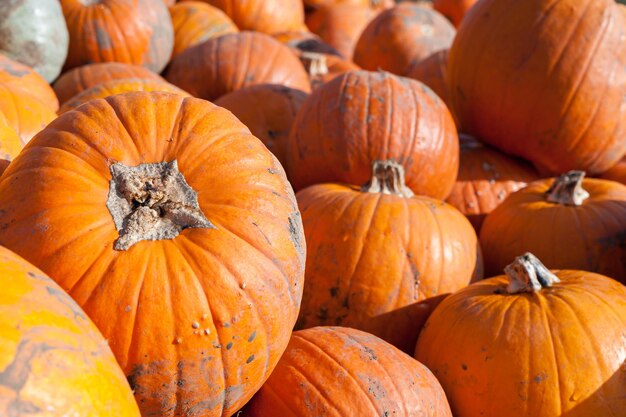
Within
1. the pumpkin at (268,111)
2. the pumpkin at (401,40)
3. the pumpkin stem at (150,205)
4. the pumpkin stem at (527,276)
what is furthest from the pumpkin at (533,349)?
the pumpkin at (401,40)

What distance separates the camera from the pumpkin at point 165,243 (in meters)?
1.63

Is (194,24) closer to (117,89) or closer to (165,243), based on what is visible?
(117,89)

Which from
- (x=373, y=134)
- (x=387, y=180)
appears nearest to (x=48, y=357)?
(x=387, y=180)

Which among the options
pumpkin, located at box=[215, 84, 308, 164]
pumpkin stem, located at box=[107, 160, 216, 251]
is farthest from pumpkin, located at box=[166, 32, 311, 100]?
pumpkin stem, located at box=[107, 160, 216, 251]

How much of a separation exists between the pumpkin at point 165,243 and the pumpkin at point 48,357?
23 centimetres

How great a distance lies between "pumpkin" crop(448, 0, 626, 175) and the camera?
3545 mm

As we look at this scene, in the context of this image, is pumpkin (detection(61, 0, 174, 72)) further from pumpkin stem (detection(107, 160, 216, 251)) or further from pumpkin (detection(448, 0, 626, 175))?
pumpkin stem (detection(107, 160, 216, 251))

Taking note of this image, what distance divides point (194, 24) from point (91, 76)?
4.84 ft

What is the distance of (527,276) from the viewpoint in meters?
2.54

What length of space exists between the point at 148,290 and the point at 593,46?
9.05ft

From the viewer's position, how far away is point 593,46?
3.53m

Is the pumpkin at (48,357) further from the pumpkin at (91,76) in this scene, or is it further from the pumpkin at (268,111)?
the pumpkin at (91,76)

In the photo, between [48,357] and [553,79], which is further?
[553,79]

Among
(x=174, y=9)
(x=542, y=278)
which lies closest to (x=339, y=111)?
(x=542, y=278)
